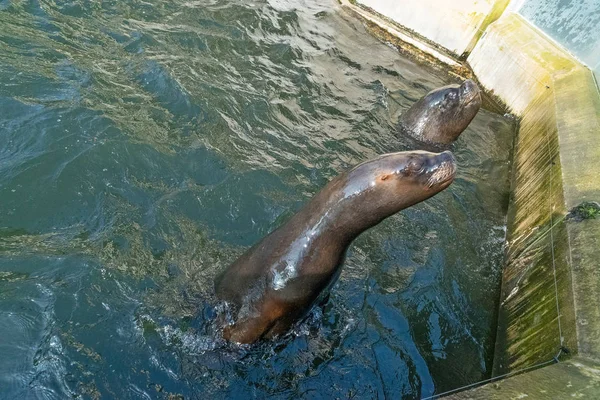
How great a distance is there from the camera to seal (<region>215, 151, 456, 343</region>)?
385cm

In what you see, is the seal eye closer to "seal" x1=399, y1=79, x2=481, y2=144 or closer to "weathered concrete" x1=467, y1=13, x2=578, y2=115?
"seal" x1=399, y1=79, x2=481, y2=144

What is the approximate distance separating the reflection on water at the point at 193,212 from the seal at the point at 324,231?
47 centimetres

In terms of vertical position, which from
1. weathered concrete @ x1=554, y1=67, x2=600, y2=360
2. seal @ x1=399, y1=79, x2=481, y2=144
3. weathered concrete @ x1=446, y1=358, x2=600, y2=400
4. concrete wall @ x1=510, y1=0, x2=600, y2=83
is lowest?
seal @ x1=399, y1=79, x2=481, y2=144

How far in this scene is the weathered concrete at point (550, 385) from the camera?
10.2ft

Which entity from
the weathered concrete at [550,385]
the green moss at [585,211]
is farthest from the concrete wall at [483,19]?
the weathered concrete at [550,385]

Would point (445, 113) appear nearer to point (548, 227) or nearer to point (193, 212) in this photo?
point (548, 227)

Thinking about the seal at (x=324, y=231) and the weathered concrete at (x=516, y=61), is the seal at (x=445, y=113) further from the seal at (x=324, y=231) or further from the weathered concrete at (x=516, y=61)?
the seal at (x=324, y=231)

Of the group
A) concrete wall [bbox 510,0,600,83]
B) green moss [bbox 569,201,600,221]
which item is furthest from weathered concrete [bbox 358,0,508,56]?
green moss [bbox 569,201,600,221]

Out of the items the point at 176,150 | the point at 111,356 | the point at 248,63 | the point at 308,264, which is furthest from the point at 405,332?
the point at 248,63

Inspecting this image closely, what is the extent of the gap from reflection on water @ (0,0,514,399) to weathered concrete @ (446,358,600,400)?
1211 millimetres

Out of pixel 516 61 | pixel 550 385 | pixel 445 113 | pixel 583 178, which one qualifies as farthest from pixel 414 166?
pixel 516 61

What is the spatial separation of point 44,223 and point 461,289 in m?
4.37

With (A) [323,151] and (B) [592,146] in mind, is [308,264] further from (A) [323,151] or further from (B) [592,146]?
(B) [592,146]

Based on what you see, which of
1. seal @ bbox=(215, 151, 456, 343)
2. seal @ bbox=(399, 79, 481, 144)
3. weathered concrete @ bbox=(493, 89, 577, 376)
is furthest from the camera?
seal @ bbox=(399, 79, 481, 144)
